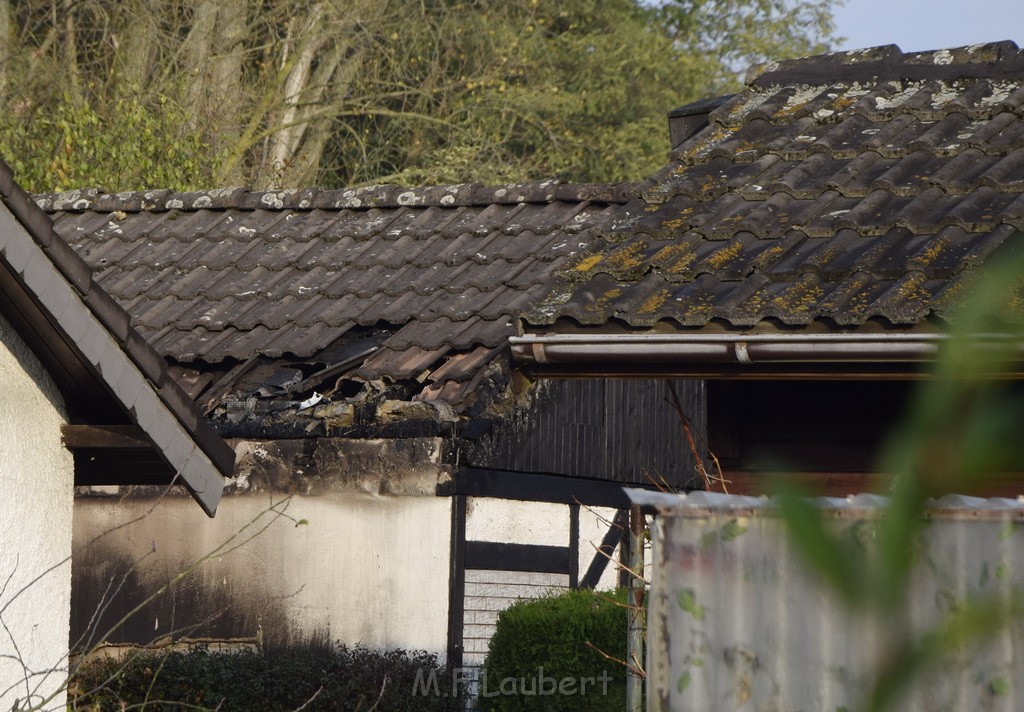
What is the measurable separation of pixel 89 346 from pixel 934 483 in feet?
13.2

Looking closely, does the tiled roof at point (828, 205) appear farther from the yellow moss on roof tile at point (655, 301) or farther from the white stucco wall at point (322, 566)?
the white stucco wall at point (322, 566)

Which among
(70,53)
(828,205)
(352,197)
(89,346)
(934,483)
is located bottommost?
(934,483)

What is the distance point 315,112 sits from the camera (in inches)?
898

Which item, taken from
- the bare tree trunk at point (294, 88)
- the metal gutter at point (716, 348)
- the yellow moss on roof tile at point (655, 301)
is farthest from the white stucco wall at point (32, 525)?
the bare tree trunk at point (294, 88)

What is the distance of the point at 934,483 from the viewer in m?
0.72

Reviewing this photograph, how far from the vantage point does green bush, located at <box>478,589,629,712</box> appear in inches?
302

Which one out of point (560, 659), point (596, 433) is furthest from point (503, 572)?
point (596, 433)

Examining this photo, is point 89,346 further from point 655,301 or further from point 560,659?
point 560,659

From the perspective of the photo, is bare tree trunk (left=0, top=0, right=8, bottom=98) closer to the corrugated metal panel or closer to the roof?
the roof

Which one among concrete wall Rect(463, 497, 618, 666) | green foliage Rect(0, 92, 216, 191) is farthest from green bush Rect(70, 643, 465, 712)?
green foliage Rect(0, 92, 216, 191)

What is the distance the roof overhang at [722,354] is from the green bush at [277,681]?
3.35 m

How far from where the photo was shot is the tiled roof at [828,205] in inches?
185

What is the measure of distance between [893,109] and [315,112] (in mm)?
17582

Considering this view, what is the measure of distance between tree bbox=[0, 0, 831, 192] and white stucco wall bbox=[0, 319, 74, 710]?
14743 mm
